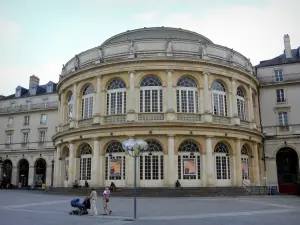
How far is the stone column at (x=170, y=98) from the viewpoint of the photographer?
29219 millimetres

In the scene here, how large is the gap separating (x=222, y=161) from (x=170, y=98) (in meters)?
7.70

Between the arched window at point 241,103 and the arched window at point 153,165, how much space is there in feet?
32.0

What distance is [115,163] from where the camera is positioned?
29922 millimetres

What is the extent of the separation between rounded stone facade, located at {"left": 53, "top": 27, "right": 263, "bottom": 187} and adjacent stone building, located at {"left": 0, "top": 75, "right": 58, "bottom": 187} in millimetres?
18292

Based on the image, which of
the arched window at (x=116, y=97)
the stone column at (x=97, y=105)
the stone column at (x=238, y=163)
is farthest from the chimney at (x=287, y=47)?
the stone column at (x=97, y=105)

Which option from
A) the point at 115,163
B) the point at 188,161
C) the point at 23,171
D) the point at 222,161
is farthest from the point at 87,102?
the point at 23,171

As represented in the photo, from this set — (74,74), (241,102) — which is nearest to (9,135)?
(74,74)

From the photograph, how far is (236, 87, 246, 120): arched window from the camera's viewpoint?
33625mm

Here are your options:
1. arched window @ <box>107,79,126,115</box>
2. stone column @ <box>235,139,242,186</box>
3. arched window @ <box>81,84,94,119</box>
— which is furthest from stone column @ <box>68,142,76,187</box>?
stone column @ <box>235,139,242,186</box>

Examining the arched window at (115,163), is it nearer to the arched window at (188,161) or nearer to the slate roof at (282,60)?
the arched window at (188,161)

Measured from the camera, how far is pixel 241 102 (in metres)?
34.2

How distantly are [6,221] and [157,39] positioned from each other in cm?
2243

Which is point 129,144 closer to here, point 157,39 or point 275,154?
point 157,39

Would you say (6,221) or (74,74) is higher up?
(74,74)
